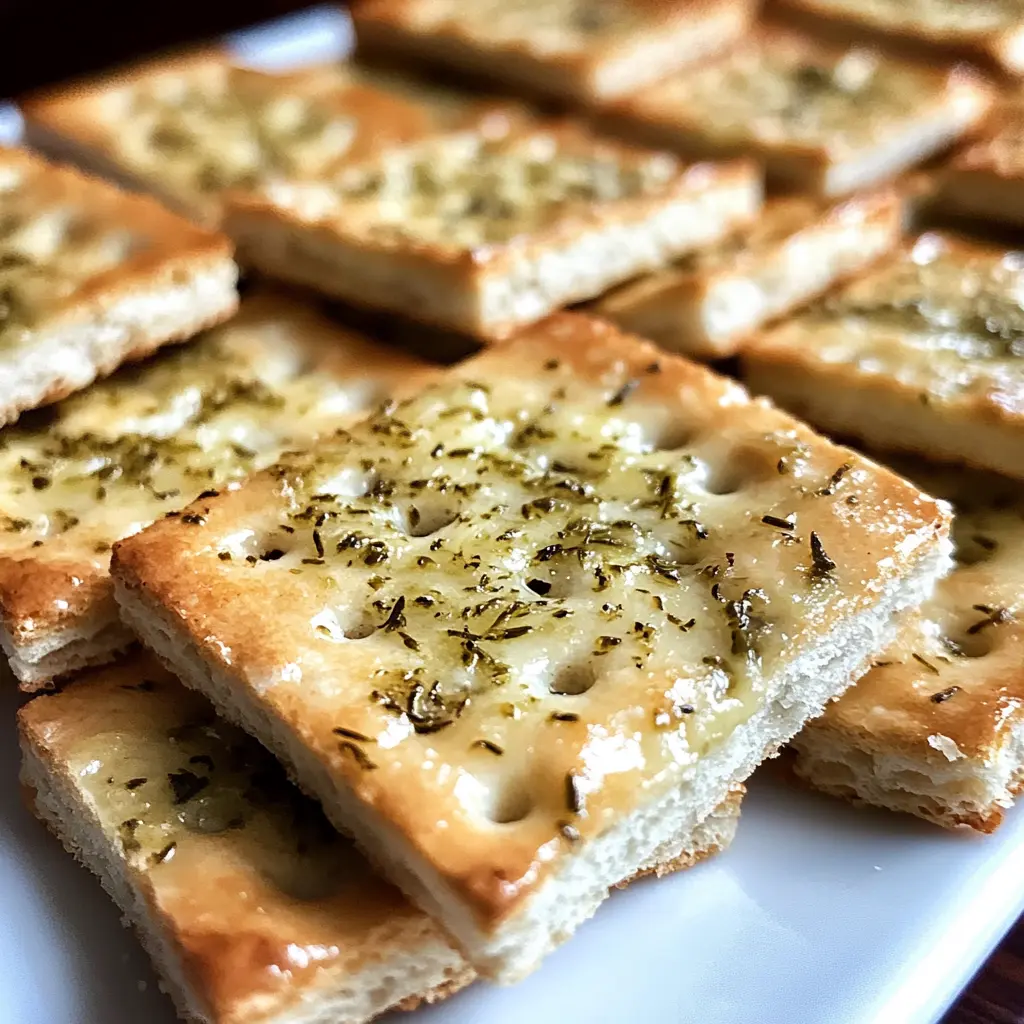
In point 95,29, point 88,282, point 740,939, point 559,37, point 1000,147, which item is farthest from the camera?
point 95,29

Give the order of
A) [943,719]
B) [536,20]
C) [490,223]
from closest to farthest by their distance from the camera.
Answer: [943,719], [490,223], [536,20]

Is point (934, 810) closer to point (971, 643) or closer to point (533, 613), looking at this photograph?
point (971, 643)

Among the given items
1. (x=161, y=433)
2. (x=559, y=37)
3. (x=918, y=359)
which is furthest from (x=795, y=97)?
(x=161, y=433)

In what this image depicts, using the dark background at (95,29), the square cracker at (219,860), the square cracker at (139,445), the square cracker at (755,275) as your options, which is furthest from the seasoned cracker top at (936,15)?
the square cracker at (219,860)

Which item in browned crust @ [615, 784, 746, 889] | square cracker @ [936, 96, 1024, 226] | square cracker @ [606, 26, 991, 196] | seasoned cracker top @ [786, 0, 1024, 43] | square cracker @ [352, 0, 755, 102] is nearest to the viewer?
browned crust @ [615, 784, 746, 889]

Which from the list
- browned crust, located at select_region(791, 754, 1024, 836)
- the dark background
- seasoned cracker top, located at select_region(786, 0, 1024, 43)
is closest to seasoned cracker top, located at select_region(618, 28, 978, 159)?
seasoned cracker top, located at select_region(786, 0, 1024, 43)

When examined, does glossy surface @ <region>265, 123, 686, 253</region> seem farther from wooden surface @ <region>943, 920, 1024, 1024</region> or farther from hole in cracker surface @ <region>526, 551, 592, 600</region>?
wooden surface @ <region>943, 920, 1024, 1024</region>

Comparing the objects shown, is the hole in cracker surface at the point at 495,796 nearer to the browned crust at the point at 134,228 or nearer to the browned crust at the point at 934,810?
the browned crust at the point at 934,810
